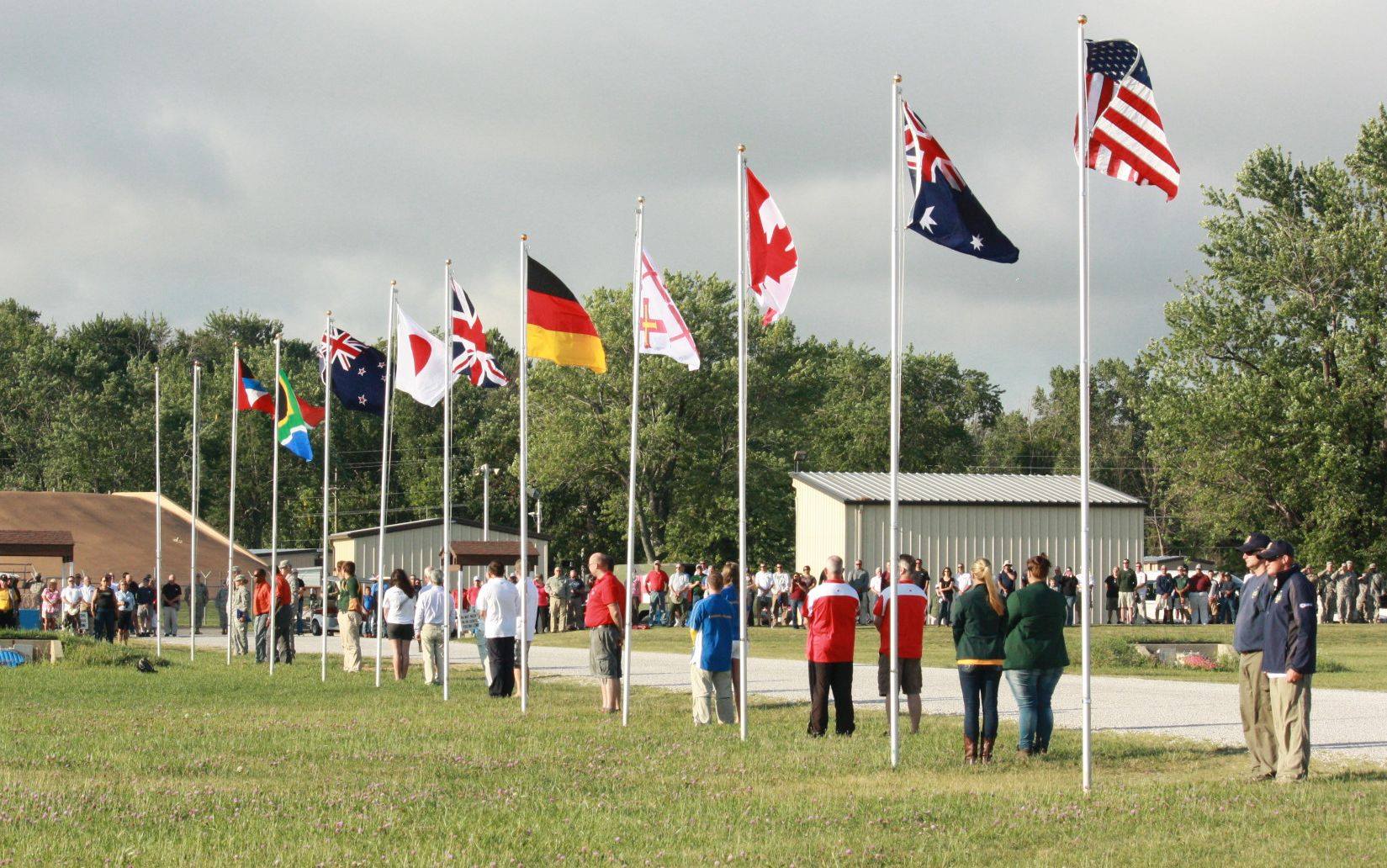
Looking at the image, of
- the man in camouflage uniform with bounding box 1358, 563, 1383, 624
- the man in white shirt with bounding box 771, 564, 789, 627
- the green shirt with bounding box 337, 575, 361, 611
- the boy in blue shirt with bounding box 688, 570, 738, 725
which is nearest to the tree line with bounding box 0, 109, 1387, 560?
the man in camouflage uniform with bounding box 1358, 563, 1383, 624

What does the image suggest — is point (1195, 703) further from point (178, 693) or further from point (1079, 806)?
point (178, 693)

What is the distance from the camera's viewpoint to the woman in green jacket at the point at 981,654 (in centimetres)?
1384

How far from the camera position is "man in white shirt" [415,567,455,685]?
23953 mm

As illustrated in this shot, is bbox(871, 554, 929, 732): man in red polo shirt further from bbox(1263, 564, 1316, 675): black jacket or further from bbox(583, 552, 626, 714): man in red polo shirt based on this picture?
bbox(583, 552, 626, 714): man in red polo shirt

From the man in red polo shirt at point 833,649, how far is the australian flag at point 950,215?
12.3 ft

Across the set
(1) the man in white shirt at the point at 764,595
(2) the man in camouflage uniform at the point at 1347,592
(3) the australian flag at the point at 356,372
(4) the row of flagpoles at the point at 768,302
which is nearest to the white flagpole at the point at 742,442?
(4) the row of flagpoles at the point at 768,302

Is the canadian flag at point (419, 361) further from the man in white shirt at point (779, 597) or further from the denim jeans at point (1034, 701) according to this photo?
the man in white shirt at point (779, 597)

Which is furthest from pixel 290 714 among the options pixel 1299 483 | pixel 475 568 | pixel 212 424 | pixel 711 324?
pixel 212 424

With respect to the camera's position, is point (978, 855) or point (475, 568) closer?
point (978, 855)

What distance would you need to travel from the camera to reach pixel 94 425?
86875mm

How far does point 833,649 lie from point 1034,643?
2580mm

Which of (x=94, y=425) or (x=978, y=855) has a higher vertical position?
(x=94, y=425)

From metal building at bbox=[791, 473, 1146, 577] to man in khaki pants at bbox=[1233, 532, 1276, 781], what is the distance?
33034 millimetres

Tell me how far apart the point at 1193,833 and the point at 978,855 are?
1637mm
